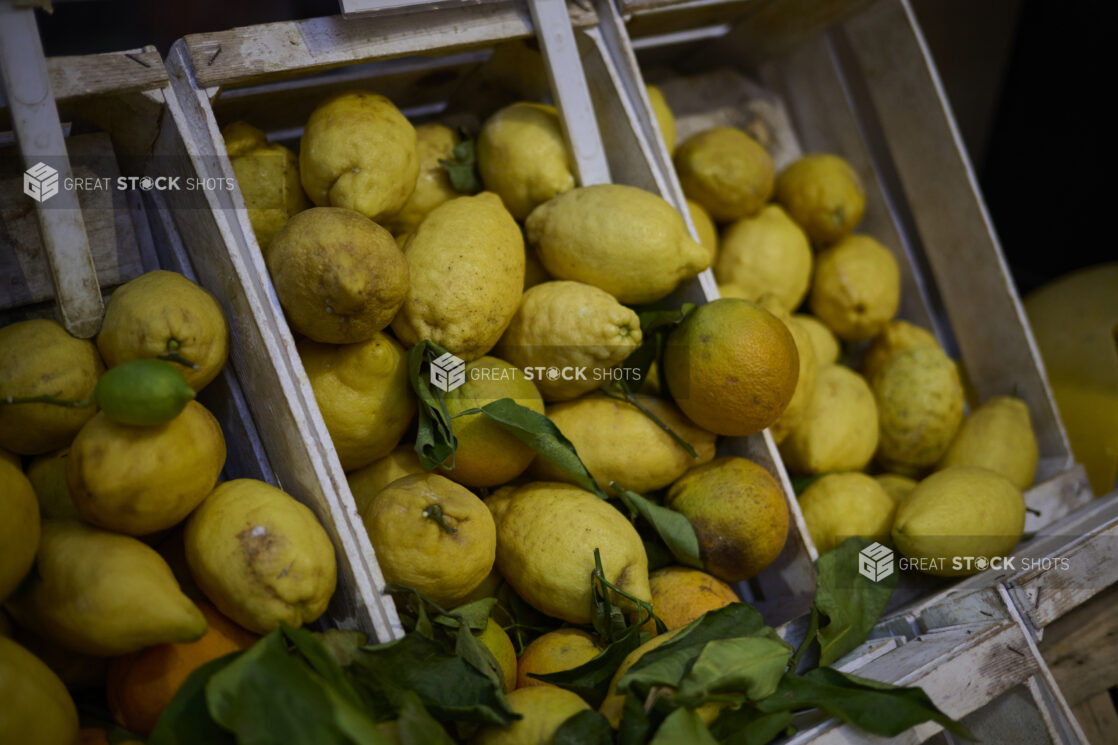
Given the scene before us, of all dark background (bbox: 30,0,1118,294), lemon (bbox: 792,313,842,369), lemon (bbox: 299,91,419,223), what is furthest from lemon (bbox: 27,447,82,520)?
Result: dark background (bbox: 30,0,1118,294)

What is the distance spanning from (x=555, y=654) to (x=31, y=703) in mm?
677

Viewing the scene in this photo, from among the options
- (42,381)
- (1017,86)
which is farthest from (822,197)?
(42,381)

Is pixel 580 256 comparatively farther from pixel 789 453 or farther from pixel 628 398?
pixel 789 453

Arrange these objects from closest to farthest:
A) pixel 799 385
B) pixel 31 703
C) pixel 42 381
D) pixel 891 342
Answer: pixel 31 703, pixel 42 381, pixel 799 385, pixel 891 342

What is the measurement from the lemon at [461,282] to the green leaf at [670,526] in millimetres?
373

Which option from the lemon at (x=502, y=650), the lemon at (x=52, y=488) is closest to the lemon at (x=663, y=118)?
the lemon at (x=502, y=650)

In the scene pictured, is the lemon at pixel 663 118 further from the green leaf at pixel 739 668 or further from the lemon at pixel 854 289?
the green leaf at pixel 739 668

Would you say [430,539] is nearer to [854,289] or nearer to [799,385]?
[799,385]

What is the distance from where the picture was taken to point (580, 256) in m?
1.46

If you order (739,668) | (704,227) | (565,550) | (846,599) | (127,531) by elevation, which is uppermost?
(704,227)

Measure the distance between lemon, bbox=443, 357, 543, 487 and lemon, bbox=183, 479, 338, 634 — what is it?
0.92ft

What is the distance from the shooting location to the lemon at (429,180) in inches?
60.5

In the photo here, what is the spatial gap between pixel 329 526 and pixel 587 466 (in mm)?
472

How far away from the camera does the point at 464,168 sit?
1609 mm
